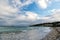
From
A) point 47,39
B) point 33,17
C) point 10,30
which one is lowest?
point 47,39

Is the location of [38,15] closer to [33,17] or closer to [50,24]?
[33,17]

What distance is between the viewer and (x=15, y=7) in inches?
49.0

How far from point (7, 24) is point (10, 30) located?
0.07 meters

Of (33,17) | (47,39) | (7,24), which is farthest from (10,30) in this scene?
(47,39)

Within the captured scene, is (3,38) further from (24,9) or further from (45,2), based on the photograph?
(45,2)

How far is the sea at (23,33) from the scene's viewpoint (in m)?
1.22

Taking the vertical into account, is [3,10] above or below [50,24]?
above

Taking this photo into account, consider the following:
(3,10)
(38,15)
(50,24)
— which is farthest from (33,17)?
(3,10)

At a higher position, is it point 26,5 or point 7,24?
point 26,5

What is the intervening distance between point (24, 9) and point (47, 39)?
0.41 m

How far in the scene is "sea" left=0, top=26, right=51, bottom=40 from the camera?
4.01 feet

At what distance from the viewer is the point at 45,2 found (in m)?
1.28

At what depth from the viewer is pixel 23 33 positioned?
4.13 ft

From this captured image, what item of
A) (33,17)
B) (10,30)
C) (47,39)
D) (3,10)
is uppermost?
(3,10)
